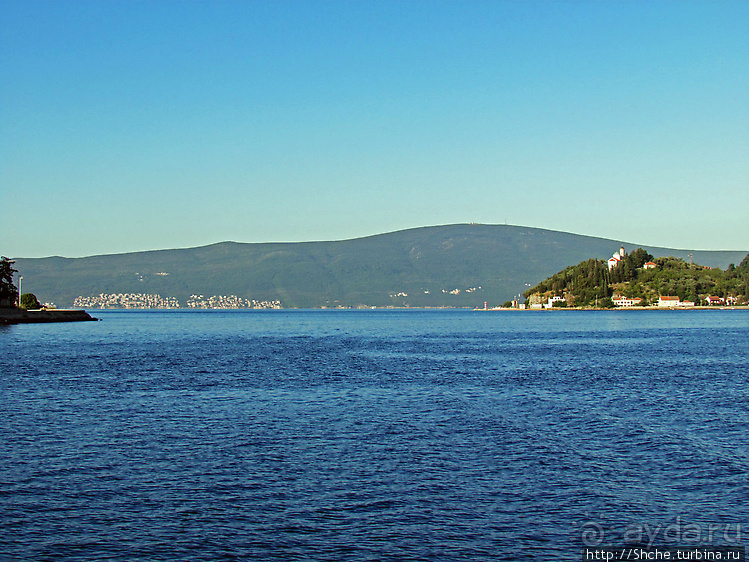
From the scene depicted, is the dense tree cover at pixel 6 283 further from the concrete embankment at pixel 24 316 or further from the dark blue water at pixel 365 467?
the dark blue water at pixel 365 467

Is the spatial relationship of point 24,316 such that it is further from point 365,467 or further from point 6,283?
point 365,467

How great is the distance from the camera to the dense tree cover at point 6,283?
158500 mm

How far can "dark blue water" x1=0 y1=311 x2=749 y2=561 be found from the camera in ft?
57.1

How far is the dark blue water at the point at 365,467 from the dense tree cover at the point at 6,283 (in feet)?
403

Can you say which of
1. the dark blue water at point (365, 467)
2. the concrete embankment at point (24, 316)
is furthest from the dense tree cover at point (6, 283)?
the dark blue water at point (365, 467)

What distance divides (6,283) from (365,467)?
169 metres

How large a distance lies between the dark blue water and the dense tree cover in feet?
403

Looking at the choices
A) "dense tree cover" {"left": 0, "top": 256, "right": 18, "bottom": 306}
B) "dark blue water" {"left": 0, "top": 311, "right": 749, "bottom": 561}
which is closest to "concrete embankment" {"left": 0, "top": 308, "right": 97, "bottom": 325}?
"dense tree cover" {"left": 0, "top": 256, "right": 18, "bottom": 306}

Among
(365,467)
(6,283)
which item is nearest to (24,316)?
(6,283)

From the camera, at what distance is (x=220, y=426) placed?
31938 millimetres

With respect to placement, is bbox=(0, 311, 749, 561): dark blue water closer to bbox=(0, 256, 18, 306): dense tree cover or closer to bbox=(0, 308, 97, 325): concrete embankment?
bbox=(0, 256, 18, 306): dense tree cover

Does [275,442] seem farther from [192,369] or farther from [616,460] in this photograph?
[192,369]

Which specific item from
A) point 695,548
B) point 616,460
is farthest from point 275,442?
point 695,548

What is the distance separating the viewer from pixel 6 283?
168625 mm
